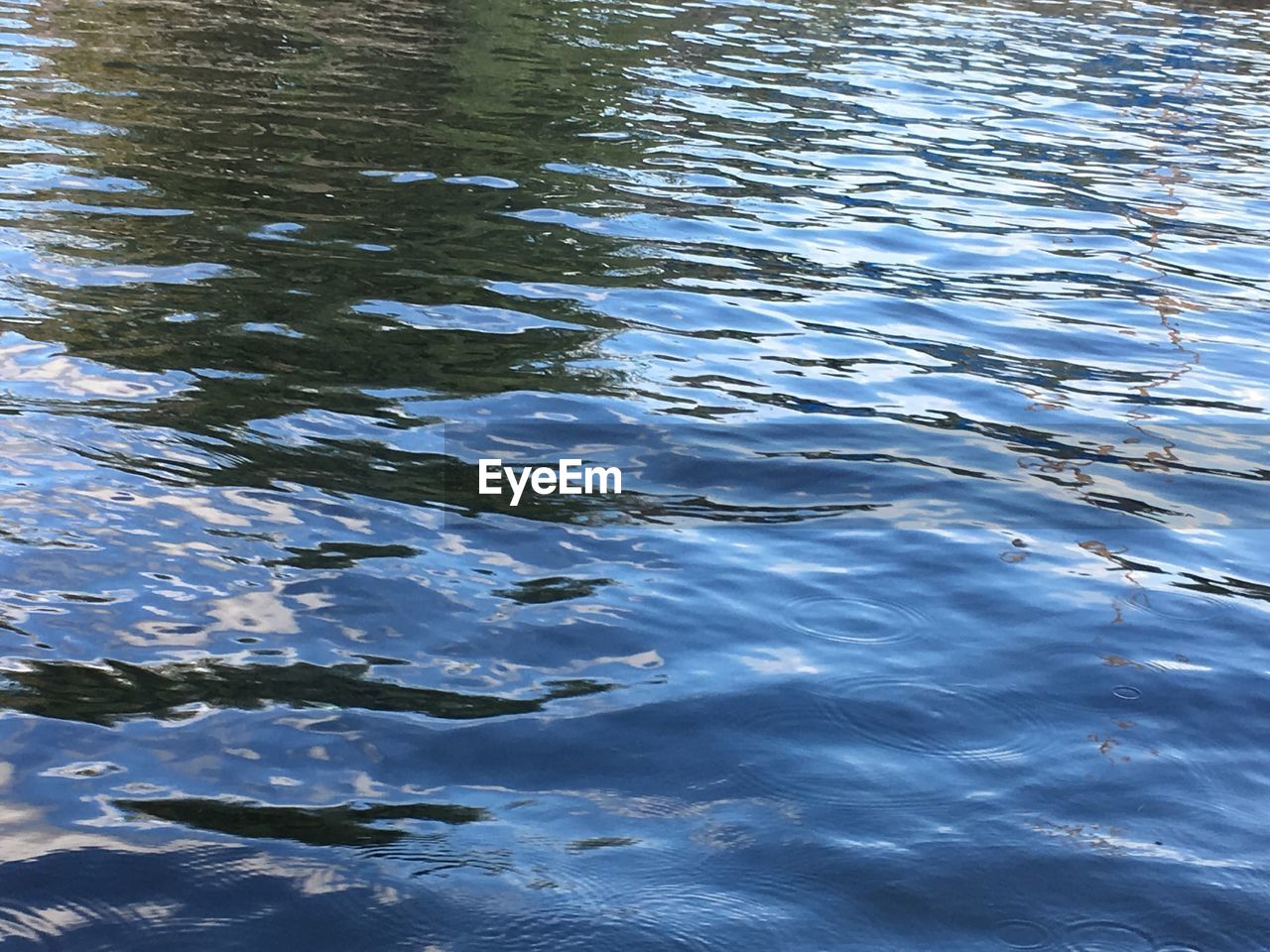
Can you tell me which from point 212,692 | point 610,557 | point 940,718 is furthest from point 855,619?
point 212,692

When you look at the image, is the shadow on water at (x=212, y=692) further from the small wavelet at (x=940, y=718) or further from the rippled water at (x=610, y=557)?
the small wavelet at (x=940, y=718)

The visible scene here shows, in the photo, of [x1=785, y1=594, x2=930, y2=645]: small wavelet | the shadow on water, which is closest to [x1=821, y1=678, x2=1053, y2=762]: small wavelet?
[x1=785, y1=594, x2=930, y2=645]: small wavelet

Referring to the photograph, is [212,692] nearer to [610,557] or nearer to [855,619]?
[610,557]

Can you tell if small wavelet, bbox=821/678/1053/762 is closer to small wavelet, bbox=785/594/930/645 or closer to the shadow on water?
small wavelet, bbox=785/594/930/645

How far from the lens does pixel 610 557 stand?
18.5ft

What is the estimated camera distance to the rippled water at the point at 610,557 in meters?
3.75

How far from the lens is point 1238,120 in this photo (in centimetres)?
1880

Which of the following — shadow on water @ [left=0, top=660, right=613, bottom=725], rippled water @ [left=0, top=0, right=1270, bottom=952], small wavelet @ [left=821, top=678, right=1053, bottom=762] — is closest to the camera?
rippled water @ [left=0, top=0, right=1270, bottom=952]

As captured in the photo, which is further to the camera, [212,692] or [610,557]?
[610,557]

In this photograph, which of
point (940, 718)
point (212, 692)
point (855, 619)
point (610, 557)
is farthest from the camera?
point (610, 557)

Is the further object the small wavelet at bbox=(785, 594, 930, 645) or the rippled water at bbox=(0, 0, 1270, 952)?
the small wavelet at bbox=(785, 594, 930, 645)

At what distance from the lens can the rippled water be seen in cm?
375

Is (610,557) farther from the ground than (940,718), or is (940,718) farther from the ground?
(610,557)

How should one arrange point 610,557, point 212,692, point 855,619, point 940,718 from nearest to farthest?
point 212,692, point 940,718, point 855,619, point 610,557
